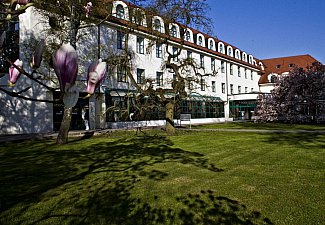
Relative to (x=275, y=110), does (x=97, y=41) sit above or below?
above

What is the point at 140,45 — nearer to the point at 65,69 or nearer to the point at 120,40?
the point at 120,40

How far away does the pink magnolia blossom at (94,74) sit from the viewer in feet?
3.00

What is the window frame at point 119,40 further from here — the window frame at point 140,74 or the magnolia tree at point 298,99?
the magnolia tree at point 298,99

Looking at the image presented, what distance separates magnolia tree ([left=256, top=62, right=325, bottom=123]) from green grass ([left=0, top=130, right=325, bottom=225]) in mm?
21661

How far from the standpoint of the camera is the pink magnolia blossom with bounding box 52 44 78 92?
0.73 m

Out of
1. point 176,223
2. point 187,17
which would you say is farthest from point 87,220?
point 187,17

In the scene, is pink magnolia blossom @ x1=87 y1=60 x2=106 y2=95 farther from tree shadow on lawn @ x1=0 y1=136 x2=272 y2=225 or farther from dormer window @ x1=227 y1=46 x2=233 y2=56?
dormer window @ x1=227 y1=46 x2=233 y2=56

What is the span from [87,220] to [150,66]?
24507 mm

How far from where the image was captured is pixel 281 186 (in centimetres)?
552

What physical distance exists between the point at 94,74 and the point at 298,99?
31.7 m

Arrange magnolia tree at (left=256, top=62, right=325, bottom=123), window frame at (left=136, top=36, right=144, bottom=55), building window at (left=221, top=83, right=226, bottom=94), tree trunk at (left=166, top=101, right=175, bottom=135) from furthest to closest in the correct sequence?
building window at (left=221, top=83, right=226, bottom=94) < magnolia tree at (left=256, top=62, right=325, bottom=123) < window frame at (left=136, top=36, right=144, bottom=55) < tree trunk at (left=166, top=101, right=175, bottom=135)

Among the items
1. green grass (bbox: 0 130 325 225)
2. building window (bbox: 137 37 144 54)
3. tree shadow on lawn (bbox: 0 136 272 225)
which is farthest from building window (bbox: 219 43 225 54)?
tree shadow on lawn (bbox: 0 136 272 225)

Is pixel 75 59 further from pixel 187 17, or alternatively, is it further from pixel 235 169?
pixel 187 17

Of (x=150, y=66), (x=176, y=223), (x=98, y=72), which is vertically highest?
(x=150, y=66)
